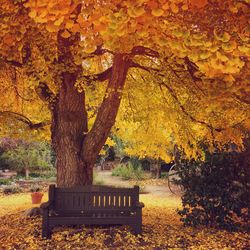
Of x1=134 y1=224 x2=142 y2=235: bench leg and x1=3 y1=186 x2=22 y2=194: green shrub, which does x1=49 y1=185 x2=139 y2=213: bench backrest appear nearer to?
x1=134 y1=224 x2=142 y2=235: bench leg

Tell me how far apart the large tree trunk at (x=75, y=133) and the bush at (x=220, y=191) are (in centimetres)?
214

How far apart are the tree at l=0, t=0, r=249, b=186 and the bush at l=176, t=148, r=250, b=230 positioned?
22.7 inches

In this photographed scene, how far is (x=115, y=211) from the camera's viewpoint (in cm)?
721

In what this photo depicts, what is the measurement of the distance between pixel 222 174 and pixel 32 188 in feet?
38.5

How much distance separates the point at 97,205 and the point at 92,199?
0.15 m

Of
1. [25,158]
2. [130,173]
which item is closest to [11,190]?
[25,158]

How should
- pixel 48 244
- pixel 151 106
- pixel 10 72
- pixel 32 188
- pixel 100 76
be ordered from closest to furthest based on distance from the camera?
pixel 48 244, pixel 100 76, pixel 10 72, pixel 151 106, pixel 32 188

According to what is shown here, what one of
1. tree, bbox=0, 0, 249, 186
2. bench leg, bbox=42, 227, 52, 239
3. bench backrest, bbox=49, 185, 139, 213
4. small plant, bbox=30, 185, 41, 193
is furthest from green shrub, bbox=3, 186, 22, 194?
bench leg, bbox=42, 227, 52, 239

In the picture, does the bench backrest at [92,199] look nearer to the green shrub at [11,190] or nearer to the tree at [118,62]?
the tree at [118,62]

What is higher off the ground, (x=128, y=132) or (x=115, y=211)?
(x=128, y=132)

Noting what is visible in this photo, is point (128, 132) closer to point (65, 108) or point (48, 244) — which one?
point (65, 108)

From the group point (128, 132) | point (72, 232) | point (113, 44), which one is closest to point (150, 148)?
point (128, 132)

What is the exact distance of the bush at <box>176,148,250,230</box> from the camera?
25.4 ft

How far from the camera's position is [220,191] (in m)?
7.82
